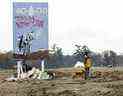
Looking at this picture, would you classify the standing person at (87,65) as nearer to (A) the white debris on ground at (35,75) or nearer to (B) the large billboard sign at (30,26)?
(A) the white debris on ground at (35,75)

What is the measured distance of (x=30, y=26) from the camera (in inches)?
1056

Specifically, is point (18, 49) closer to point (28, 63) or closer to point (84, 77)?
point (28, 63)

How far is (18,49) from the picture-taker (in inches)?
1067

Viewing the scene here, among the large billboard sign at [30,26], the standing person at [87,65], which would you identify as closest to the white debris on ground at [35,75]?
the large billboard sign at [30,26]

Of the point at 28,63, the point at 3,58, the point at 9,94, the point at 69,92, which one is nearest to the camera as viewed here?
the point at 69,92

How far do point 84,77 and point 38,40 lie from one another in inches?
166

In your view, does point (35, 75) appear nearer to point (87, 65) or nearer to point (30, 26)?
point (30, 26)

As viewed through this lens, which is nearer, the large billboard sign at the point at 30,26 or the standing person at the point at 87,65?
the standing person at the point at 87,65

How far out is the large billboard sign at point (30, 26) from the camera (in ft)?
85.7

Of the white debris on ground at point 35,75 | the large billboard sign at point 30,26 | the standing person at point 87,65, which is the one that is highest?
the large billboard sign at point 30,26

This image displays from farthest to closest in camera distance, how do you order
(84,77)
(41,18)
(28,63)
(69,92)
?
(28,63) < (41,18) < (84,77) < (69,92)

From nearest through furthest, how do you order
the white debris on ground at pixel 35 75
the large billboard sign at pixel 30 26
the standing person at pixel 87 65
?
the standing person at pixel 87 65, the large billboard sign at pixel 30 26, the white debris on ground at pixel 35 75

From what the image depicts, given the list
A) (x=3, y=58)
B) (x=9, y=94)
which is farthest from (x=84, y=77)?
(x=3, y=58)

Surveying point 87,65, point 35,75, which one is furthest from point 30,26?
point 87,65
